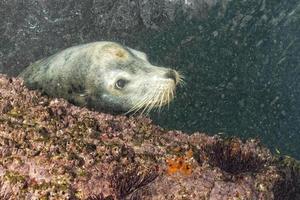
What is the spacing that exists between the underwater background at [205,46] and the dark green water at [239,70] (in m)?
0.02

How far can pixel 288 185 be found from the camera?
3.35 m

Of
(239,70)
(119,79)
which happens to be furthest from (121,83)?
(239,70)

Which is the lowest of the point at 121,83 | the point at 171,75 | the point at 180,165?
the point at 180,165

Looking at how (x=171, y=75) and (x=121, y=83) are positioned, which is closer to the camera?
(x=171, y=75)

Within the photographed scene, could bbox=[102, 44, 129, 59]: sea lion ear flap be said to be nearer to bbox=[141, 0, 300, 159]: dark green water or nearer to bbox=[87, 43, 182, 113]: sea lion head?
bbox=[87, 43, 182, 113]: sea lion head

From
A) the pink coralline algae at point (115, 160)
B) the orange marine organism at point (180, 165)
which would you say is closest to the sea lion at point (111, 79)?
the pink coralline algae at point (115, 160)

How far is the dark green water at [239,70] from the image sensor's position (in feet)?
25.4

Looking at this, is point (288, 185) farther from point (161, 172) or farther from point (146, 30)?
point (146, 30)

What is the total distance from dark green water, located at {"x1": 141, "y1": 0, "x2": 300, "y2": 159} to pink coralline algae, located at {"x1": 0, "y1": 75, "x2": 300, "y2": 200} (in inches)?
158

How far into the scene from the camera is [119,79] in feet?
14.1

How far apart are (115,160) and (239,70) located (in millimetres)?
6084

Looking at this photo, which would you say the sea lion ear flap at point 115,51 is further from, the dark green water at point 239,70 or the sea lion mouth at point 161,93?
the dark green water at point 239,70

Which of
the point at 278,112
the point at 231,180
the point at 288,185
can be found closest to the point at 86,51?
the point at 231,180

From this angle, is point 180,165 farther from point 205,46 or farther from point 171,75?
point 205,46
